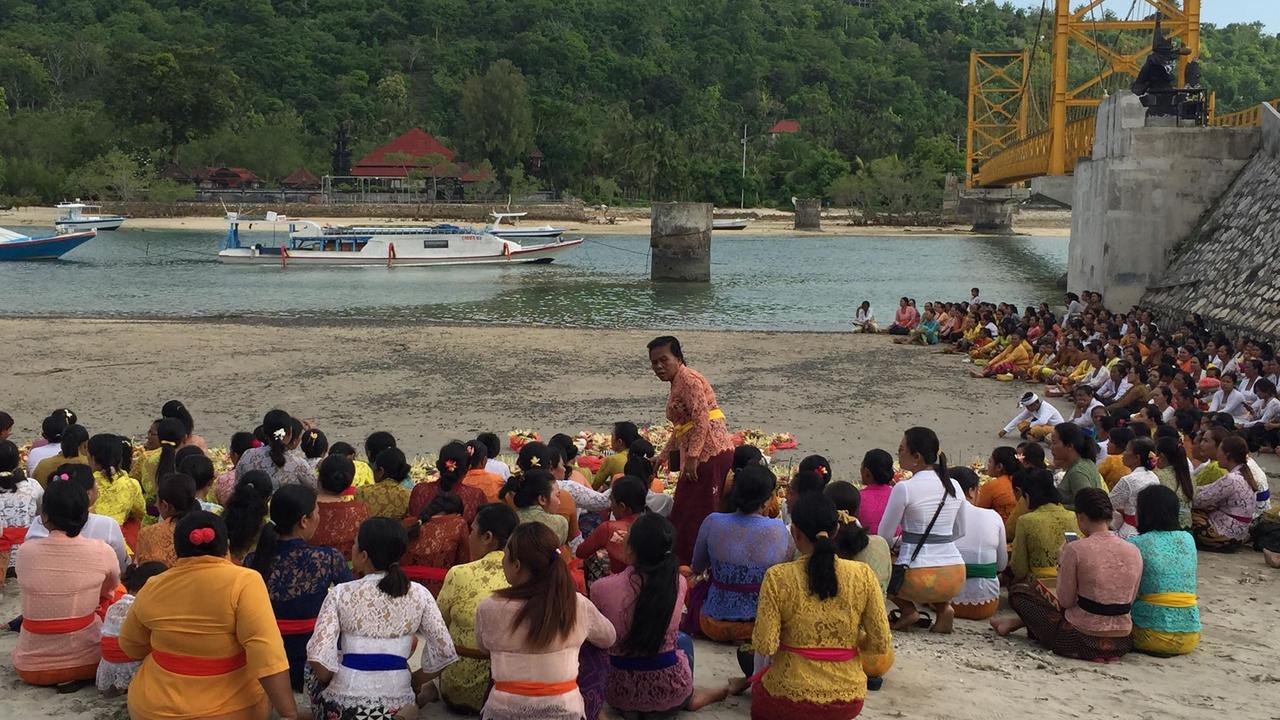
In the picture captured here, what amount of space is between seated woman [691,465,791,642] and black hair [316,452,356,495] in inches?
76.4

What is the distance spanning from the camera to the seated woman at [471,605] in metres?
5.41

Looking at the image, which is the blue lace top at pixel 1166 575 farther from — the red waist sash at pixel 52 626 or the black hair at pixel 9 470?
the black hair at pixel 9 470

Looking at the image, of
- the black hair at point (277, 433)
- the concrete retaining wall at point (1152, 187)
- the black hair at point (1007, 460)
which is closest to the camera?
the black hair at point (277, 433)

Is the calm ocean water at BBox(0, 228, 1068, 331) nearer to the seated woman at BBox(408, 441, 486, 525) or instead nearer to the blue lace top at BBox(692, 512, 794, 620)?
the seated woman at BBox(408, 441, 486, 525)

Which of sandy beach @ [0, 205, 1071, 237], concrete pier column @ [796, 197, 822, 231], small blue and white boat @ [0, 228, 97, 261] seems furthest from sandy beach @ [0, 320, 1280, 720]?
concrete pier column @ [796, 197, 822, 231]

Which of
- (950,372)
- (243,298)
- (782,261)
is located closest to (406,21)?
(782,261)

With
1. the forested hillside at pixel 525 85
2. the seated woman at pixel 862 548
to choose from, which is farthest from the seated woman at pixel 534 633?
the forested hillside at pixel 525 85

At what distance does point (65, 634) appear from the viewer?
18.9 feet

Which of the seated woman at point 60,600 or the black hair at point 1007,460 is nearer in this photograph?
the seated woman at point 60,600

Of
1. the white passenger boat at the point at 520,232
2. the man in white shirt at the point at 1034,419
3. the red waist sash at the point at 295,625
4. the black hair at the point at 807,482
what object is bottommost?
the man in white shirt at the point at 1034,419

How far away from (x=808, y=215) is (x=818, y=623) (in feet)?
266

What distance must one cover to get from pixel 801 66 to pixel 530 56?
30129mm

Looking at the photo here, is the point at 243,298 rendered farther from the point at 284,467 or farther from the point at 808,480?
the point at 808,480

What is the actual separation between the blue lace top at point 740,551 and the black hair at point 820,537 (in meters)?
0.82
